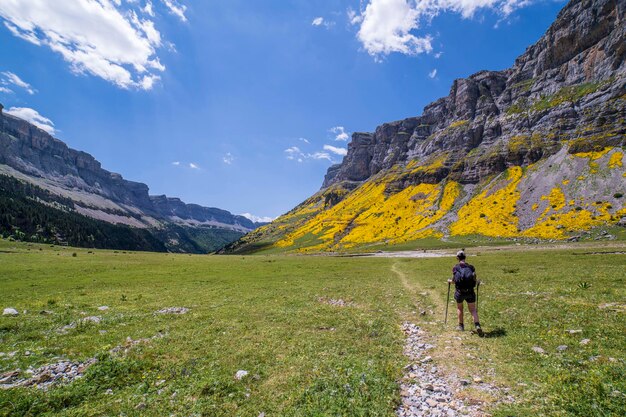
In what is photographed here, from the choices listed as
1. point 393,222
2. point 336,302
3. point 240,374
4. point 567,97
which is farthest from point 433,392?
point 567,97

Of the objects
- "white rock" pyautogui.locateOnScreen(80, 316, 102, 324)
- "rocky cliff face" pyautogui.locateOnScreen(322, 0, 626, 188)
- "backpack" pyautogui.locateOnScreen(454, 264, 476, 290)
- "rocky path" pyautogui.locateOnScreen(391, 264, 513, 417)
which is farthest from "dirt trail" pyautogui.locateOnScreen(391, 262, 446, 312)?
"rocky cliff face" pyautogui.locateOnScreen(322, 0, 626, 188)

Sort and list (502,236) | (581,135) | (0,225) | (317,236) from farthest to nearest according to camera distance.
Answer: (0,225), (317,236), (581,135), (502,236)

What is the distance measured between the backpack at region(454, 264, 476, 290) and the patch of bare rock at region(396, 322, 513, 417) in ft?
16.7

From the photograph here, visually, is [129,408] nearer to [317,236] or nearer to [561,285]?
[561,285]

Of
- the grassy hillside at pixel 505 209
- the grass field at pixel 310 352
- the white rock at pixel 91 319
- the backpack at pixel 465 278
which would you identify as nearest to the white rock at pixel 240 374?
the grass field at pixel 310 352

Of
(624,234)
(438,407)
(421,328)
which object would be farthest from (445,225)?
(438,407)

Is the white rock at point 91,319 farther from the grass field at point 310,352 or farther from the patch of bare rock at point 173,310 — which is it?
the patch of bare rock at point 173,310

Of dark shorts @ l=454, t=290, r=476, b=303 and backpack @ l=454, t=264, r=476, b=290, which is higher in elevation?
backpack @ l=454, t=264, r=476, b=290

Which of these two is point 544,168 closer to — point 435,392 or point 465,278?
point 465,278

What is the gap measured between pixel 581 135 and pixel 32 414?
18372cm

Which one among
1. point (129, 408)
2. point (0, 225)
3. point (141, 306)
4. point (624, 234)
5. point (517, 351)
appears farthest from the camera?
point (0, 225)

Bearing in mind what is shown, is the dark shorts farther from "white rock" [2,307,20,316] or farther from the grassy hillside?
the grassy hillside

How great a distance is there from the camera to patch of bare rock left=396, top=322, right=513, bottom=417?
8562 mm

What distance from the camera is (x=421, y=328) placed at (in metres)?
16.6
